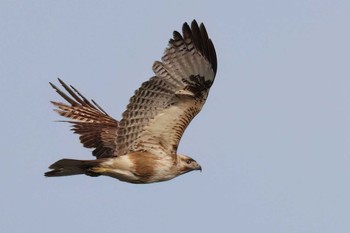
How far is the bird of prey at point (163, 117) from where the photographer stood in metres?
12.8

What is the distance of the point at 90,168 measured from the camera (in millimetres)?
13047

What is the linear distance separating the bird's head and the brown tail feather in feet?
3.64

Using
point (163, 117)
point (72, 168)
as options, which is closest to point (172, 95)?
point (163, 117)

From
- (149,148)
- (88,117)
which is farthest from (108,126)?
(149,148)

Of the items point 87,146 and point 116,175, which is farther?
point 87,146

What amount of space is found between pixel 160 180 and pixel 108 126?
7.07 feet

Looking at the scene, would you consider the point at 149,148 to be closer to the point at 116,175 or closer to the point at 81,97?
the point at 116,175

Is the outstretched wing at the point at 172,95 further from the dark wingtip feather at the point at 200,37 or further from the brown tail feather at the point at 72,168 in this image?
the brown tail feather at the point at 72,168

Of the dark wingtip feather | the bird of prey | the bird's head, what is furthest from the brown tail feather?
the dark wingtip feather

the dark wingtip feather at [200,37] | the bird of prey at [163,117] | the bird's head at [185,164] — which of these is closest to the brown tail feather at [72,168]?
the bird of prey at [163,117]

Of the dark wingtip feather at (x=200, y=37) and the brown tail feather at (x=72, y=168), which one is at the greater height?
the dark wingtip feather at (x=200, y=37)

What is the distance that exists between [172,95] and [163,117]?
1.05ft

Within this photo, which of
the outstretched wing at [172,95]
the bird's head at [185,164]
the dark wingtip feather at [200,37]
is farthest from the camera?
the bird's head at [185,164]

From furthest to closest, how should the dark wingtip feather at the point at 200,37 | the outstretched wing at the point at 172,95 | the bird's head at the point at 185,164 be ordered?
the bird's head at the point at 185,164, the outstretched wing at the point at 172,95, the dark wingtip feather at the point at 200,37
